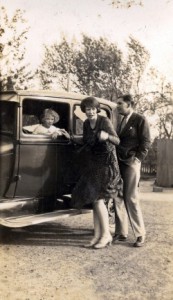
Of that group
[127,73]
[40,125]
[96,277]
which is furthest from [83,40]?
[96,277]

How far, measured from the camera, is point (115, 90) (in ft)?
72.4

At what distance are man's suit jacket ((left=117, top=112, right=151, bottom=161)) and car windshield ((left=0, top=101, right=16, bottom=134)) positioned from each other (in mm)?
1446

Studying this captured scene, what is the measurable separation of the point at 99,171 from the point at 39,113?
136 cm

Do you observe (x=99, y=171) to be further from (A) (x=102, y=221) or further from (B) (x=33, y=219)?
(B) (x=33, y=219)

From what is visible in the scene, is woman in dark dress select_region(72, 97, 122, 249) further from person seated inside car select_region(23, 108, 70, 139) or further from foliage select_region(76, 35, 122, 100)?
foliage select_region(76, 35, 122, 100)

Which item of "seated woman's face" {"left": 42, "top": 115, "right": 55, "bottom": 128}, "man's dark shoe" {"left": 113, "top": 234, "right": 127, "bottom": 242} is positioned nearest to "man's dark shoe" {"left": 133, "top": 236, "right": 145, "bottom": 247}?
"man's dark shoe" {"left": 113, "top": 234, "right": 127, "bottom": 242}

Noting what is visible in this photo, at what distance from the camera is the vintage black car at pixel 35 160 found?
16.8 feet

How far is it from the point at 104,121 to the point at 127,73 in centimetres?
1586

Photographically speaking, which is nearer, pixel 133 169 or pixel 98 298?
pixel 98 298

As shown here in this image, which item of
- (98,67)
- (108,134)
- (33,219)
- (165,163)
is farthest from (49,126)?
(98,67)

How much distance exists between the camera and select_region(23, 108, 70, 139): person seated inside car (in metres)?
5.50

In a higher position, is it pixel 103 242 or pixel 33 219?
pixel 33 219

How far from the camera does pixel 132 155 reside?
5.21 metres

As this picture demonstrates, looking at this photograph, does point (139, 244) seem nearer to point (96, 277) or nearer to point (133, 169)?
point (133, 169)
